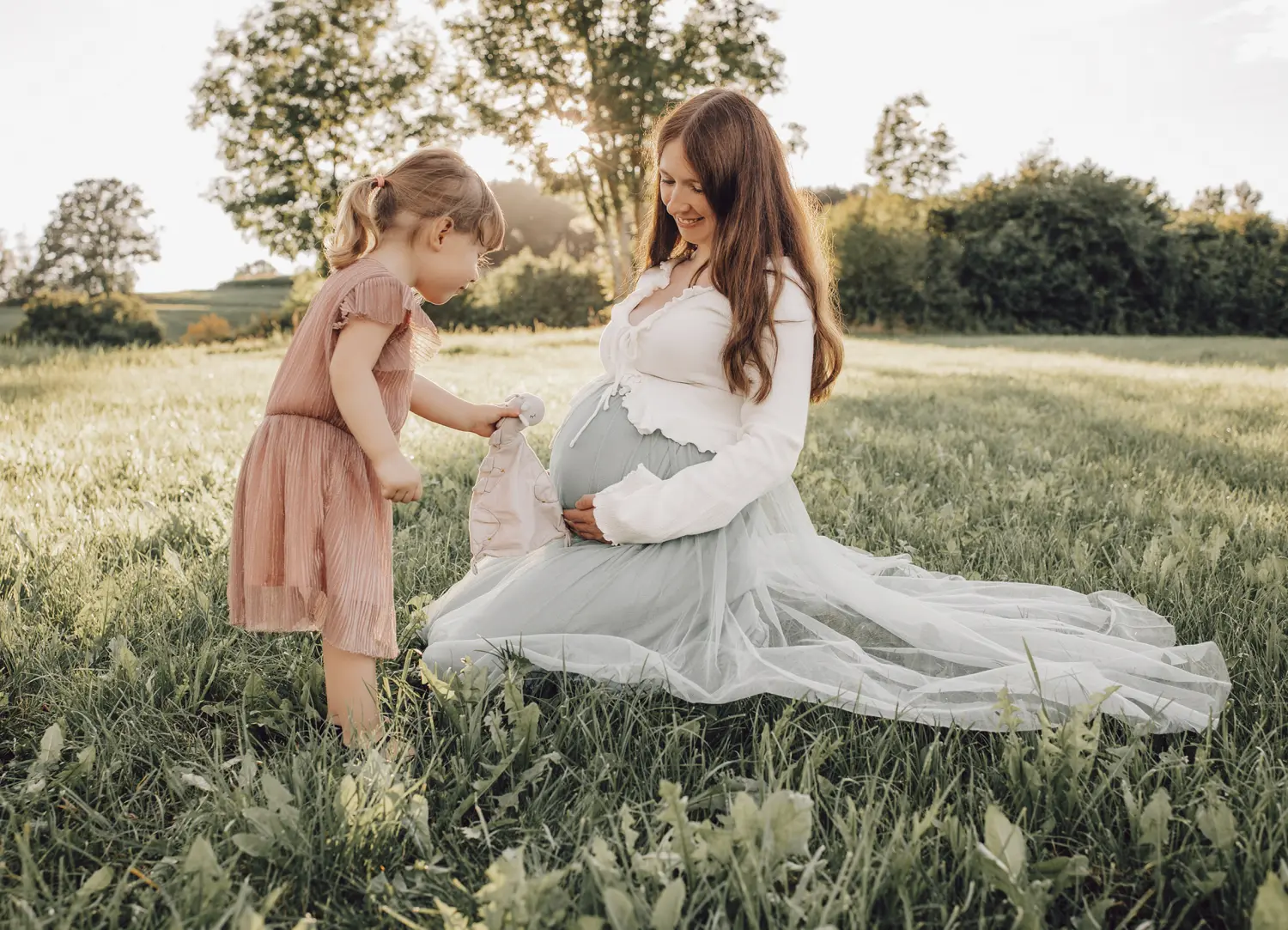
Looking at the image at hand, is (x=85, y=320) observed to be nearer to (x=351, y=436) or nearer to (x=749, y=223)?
(x=351, y=436)

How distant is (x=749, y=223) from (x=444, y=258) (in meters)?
0.86

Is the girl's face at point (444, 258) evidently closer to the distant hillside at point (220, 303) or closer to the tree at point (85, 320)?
the tree at point (85, 320)

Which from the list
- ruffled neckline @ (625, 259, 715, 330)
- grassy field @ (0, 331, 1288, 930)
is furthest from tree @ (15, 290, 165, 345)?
ruffled neckline @ (625, 259, 715, 330)

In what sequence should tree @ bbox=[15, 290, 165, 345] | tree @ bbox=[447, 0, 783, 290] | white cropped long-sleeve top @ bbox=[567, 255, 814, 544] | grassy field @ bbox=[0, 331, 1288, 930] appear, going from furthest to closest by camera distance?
1. tree @ bbox=[447, 0, 783, 290]
2. tree @ bbox=[15, 290, 165, 345]
3. white cropped long-sleeve top @ bbox=[567, 255, 814, 544]
4. grassy field @ bbox=[0, 331, 1288, 930]

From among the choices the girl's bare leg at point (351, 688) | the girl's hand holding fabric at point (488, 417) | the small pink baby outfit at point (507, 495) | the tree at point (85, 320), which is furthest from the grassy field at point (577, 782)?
the tree at point (85, 320)

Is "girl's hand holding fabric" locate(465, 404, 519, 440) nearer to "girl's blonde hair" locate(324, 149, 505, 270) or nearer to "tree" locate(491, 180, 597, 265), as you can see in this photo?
"girl's blonde hair" locate(324, 149, 505, 270)

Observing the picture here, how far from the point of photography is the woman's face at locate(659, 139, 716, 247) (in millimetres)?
2367

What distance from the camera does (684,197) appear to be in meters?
2.39

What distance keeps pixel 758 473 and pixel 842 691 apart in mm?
598

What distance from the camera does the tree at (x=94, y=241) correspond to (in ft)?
181

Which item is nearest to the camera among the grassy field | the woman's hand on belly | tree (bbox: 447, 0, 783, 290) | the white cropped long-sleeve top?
the grassy field

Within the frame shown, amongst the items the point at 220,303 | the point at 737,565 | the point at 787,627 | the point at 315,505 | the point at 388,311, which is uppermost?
the point at 220,303

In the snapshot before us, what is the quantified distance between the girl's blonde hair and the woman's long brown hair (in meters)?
0.70

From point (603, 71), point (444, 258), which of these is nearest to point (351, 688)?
point (444, 258)
